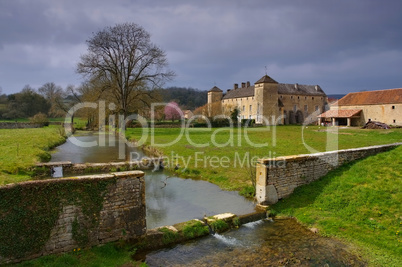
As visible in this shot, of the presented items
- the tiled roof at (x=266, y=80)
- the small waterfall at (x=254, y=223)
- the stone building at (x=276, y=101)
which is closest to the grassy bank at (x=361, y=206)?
the small waterfall at (x=254, y=223)

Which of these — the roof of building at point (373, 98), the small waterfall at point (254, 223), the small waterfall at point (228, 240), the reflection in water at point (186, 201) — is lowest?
the small waterfall at point (228, 240)

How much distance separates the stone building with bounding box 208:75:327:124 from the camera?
4941 centimetres

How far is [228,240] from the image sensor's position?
6859mm

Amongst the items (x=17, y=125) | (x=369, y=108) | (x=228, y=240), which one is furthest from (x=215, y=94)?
(x=228, y=240)

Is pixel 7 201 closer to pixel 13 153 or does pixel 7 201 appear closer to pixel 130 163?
pixel 130 163

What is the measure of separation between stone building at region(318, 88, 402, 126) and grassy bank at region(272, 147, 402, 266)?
3155 centimetres

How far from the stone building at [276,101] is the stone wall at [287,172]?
38037 mm

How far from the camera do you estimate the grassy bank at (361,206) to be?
20.7ft

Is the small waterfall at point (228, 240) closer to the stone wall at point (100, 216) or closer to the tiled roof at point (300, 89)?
the stone wall at point (100, 216)

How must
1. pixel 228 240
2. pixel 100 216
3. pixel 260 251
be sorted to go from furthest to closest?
pixel 228 240 → pixel 260 251 → pixel 100 216

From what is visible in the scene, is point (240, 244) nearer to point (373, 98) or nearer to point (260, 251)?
point (260, 251)

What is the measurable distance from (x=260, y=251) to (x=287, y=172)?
3690 mm

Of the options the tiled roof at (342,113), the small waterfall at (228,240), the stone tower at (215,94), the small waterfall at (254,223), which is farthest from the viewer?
the stone tower at (215,94)

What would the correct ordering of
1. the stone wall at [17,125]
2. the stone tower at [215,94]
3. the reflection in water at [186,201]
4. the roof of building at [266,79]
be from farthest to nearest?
1. the stone tower at [215,94]
2. the roof of building at [266,79]
3. the stone wall at [17,125]
4. the reflection in water at [186,201]
